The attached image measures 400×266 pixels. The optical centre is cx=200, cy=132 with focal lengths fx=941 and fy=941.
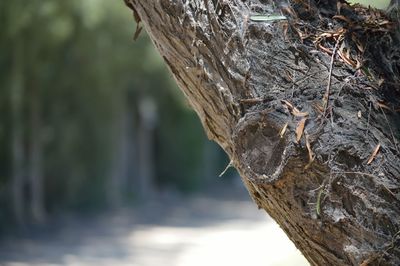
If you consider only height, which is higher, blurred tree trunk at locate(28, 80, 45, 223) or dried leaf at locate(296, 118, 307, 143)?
blurred tree trunk at locate(28, 80, 45, 223)

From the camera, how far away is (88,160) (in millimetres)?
27188

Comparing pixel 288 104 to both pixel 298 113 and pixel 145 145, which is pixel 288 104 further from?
pixel 145 145

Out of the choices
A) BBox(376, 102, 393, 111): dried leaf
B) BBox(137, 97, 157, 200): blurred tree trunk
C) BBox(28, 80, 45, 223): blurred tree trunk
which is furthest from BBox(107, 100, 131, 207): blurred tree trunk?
BBox(376, 102, 393, 111): dried leaf

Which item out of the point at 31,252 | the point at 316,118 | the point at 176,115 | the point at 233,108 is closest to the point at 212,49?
the point at 233,108

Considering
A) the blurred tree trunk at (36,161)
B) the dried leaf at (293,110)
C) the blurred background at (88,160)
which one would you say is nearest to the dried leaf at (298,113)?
the dried leaf at (293,110)

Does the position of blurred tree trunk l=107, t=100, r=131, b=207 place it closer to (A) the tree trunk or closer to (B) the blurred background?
(B) the blurred background

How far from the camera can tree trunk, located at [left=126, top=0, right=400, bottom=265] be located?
2.63 metres

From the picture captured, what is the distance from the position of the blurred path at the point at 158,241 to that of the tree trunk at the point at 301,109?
13.7 meters

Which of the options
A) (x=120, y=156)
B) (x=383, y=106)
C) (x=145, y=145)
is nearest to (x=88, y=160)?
(x=120, y=156)

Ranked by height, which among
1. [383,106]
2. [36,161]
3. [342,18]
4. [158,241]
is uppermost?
[36,161]

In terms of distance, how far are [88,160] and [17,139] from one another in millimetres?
4385

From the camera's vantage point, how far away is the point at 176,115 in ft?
117

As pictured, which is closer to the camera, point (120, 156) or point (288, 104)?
point (288, 104)

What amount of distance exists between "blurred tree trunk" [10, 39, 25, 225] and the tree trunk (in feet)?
62.5
